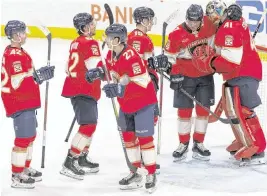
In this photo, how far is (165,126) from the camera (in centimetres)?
610

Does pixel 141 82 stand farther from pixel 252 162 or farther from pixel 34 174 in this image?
pixel 252 162

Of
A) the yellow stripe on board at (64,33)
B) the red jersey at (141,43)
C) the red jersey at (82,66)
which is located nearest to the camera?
the red jersey at (82,66)

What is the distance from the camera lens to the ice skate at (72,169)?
4543 millimetres

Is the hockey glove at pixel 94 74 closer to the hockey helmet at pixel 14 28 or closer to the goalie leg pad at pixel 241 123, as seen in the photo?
the hockey helmet at pixel 14 28

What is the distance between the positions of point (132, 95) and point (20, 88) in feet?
2.35

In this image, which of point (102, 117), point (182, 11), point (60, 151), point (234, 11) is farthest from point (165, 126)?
point (182, 11)

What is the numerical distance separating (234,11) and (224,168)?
1.16 meters

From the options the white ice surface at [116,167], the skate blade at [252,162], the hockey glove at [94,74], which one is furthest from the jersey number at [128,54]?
the skate blade at [252,162]

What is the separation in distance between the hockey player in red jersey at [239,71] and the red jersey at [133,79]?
0.74m

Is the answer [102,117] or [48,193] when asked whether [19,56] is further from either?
[102,117]

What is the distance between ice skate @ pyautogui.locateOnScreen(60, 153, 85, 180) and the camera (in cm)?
454

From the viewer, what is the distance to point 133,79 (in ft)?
13.4

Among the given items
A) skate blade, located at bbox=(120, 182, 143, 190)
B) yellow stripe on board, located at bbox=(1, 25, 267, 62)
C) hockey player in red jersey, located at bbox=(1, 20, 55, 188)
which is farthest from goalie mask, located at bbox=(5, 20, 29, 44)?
yellow stripe on board, located at bbox=(1, 25, 267, 62)

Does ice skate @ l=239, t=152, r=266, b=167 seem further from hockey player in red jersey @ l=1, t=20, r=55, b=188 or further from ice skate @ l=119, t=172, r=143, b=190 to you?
hockey player in red jersey @ l=1, t=20, r=55, b=188
